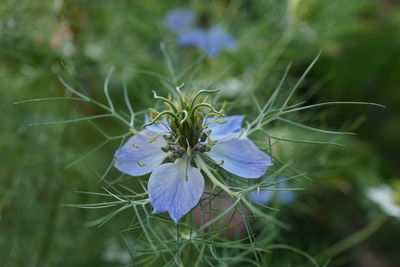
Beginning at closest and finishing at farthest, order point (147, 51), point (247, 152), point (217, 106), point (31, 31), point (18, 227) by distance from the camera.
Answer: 1. point (247, 152)
2. point (217, 106)
3. point (18, 227)
4. point (31, 31)
5. point (147, 51)

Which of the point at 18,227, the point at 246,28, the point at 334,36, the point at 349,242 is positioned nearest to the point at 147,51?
the point at 246,28


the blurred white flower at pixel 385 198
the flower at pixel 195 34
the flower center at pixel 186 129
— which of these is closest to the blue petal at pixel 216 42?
the flower at pixel 195 34

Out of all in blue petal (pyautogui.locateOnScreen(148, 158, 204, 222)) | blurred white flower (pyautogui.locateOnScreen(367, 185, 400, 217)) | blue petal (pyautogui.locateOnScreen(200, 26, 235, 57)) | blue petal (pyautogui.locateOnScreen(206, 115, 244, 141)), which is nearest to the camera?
blue petal (pyautogui.locateOnScreen(148, 158, 204, 222))

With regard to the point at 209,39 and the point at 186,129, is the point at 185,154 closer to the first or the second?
the point at 186,129

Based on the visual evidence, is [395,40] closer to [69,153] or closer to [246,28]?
[246,28]

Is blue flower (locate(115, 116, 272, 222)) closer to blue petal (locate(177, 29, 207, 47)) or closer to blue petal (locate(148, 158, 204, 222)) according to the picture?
blue petal (locate(148, 158, 204, 222))

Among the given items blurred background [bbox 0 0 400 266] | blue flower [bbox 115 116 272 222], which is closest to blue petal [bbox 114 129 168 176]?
blue flower [bbox 115 116 272 222]

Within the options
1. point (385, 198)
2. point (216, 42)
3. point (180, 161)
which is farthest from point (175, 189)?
point (216, 42)
